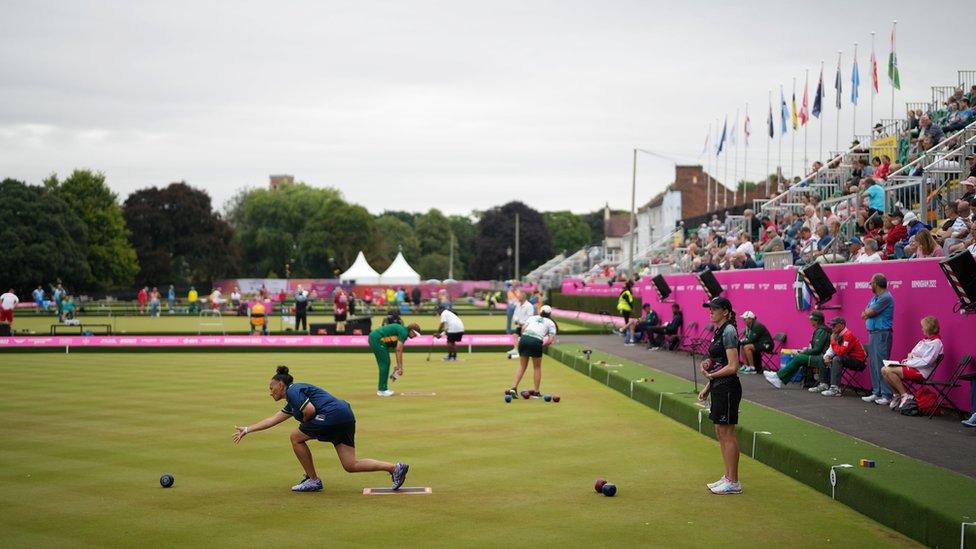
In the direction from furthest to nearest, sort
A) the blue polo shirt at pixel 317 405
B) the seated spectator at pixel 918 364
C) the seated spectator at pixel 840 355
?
the seated spectator at pixel 840 355 → the seated spectator at pixel 918 364 → the blue polo shirt at pixel 317 405

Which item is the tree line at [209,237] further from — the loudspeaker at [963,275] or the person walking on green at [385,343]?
the loudspeaker at [963,275]

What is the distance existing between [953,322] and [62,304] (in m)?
49.5

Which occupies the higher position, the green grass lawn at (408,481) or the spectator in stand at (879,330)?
the spectator in stand at (879,330)

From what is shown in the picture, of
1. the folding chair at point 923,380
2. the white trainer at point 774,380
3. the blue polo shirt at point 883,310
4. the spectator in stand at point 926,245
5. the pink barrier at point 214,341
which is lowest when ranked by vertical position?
the pink barrier at point 214,341

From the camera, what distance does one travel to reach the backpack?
14.2 meters

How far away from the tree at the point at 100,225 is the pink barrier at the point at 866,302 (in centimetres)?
8534

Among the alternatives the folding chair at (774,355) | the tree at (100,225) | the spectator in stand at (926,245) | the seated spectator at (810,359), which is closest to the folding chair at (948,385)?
the spectator in stand at (926,245)

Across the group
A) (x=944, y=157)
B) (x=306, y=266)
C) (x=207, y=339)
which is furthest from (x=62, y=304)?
(x=306, y=266)

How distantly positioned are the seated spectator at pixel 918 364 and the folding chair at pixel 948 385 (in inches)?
7.7

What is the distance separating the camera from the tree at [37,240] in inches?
3492

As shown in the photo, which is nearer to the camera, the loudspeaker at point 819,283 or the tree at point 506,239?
the loudspeaker at point 819,283

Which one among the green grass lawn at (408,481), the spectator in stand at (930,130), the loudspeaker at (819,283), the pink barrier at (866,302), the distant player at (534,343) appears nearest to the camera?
the green grass lawn at (408,481)

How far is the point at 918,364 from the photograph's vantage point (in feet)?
47.7

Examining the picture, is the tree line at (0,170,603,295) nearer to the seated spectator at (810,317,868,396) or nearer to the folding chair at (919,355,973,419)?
the seated spectator at (810,317,868,396)
